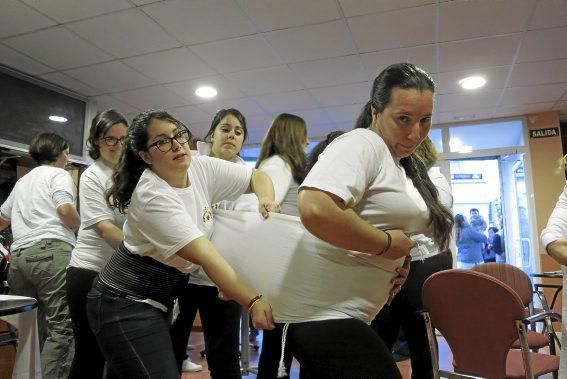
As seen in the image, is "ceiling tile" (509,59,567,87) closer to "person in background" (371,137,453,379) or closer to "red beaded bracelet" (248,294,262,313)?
"person in background" (371,137,453,379)

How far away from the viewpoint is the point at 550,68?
396 centimetres

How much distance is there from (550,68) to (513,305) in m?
3.39

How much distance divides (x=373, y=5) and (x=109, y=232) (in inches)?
90.9

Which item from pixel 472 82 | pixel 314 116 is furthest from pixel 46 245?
pixel 472 82

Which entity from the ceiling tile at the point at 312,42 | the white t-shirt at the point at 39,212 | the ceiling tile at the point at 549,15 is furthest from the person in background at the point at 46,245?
the ceiling tile at the point at 549,15

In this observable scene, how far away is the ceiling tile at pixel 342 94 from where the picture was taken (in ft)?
14.3

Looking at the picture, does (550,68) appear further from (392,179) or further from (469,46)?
(392,179)

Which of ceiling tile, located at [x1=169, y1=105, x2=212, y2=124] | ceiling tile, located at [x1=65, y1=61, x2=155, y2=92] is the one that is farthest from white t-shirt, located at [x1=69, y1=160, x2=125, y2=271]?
ceiling tile, located at [x1=169, y1=105, x2=212, y2=124]

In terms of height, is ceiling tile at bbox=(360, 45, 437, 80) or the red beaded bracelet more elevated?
ceiling tile at bbox=(360, 45, 437, 80)

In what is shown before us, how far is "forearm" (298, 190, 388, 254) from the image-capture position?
2.61 feet

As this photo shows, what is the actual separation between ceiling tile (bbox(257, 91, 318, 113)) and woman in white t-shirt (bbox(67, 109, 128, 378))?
2959 mm

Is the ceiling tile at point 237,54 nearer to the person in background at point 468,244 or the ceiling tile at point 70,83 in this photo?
the ceiling tile at point 70,83

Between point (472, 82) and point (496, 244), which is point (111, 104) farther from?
point (496, 244)

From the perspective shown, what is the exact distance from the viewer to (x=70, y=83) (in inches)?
165
